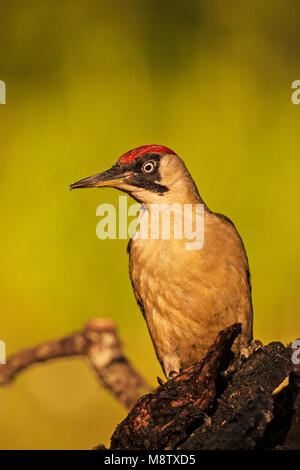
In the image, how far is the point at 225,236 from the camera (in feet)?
9.46

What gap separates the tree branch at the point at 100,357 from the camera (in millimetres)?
3166

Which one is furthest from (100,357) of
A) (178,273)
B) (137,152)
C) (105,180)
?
(137,152)

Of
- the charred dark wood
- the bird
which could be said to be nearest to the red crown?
the bird

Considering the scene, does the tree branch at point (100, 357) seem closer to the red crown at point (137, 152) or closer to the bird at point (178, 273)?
the bird at point (178, 273)

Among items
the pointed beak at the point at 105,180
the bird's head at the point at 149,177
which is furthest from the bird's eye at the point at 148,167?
the pointed beak at the point at 105,180

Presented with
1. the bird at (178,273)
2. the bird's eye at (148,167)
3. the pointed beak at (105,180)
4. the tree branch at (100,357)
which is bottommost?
the tree branch at (100,357)

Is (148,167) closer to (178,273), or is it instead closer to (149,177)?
(149,177)

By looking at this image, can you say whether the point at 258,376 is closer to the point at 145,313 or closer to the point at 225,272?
the point at 225,272

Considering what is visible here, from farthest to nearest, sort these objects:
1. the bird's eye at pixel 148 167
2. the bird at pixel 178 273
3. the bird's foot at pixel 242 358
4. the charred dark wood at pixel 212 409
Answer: the bird's eye at pixel 148 167 < the bird at pixel 178 273 < the bird's foot at pixel 242 358 < the charred dark wood at pixel 212 409

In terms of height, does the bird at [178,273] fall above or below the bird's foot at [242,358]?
above

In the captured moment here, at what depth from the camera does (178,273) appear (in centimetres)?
271

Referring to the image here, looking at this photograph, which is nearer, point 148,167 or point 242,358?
point 242,358

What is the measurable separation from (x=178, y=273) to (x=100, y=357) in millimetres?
921
